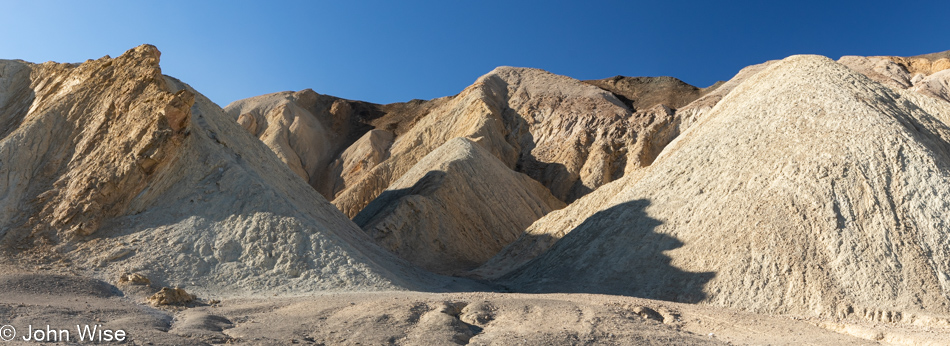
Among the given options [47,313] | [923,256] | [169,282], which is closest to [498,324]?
[47,313]

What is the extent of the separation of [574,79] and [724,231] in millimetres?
41497

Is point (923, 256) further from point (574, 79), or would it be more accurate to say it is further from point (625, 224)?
point (574, 79)

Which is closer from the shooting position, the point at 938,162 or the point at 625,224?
the point at 938,162

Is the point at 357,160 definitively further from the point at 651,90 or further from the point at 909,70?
the point at 909,70

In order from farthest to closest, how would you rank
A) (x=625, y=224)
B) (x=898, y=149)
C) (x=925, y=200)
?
1. (x=625, y=224)
2. (x=898, y=149)
3. (x=925, y=200)

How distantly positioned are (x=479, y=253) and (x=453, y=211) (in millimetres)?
2664

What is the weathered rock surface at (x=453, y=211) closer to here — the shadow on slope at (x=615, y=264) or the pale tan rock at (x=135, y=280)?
the shadow on slope at (x=615, y=264)

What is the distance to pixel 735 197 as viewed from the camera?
2222 cm

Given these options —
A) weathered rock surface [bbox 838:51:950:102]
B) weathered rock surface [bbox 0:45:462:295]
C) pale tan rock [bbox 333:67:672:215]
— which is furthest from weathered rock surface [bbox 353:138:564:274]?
weathered rock surface [bbox 838:51:950:102]

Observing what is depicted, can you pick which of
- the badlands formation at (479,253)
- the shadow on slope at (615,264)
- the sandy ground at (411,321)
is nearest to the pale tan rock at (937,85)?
the badlands formation at (479,253)

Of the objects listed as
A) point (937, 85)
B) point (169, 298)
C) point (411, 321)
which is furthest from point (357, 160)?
point (411, 321)

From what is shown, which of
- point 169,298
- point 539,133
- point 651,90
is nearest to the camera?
point 169,298

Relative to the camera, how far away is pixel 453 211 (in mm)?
35125

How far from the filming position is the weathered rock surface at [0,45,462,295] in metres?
20.2
